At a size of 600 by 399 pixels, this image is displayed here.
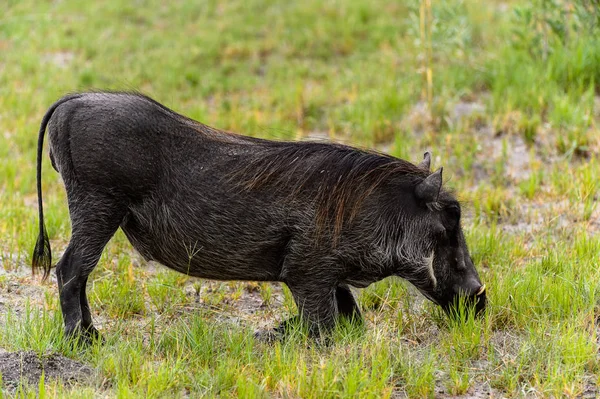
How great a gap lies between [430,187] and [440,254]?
38 cm

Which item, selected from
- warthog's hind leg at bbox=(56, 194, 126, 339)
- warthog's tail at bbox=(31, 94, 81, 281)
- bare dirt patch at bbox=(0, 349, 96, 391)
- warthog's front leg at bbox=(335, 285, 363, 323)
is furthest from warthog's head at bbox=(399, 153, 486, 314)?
warthog's tail at bbox=(31, 94, 81, 281)

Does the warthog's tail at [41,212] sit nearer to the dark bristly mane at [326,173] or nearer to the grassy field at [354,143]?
the grassy field at [354,143]

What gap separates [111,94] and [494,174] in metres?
3.34

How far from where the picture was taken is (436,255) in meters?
4.27

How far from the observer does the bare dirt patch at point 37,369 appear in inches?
141

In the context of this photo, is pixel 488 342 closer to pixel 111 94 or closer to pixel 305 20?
pixel 111 94

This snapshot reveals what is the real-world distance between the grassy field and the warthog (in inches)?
11.1

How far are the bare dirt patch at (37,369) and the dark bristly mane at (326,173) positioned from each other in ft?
3.74

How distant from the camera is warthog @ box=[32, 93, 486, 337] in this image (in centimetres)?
404

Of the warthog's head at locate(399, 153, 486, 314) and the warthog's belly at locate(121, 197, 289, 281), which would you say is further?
the warthog's head at locate(399, 153, 486, 314)

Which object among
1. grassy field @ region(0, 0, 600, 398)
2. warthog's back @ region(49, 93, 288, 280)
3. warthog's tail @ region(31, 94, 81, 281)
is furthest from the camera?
warthog's tail @ region(31, 94, 81, 281)

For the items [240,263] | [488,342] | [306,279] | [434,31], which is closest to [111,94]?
[240,263]

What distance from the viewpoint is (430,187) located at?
4109mm

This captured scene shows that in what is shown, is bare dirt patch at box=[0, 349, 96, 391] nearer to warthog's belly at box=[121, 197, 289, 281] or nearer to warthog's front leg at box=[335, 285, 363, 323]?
warthog's belly at box=[121, 197, 289, 281]
